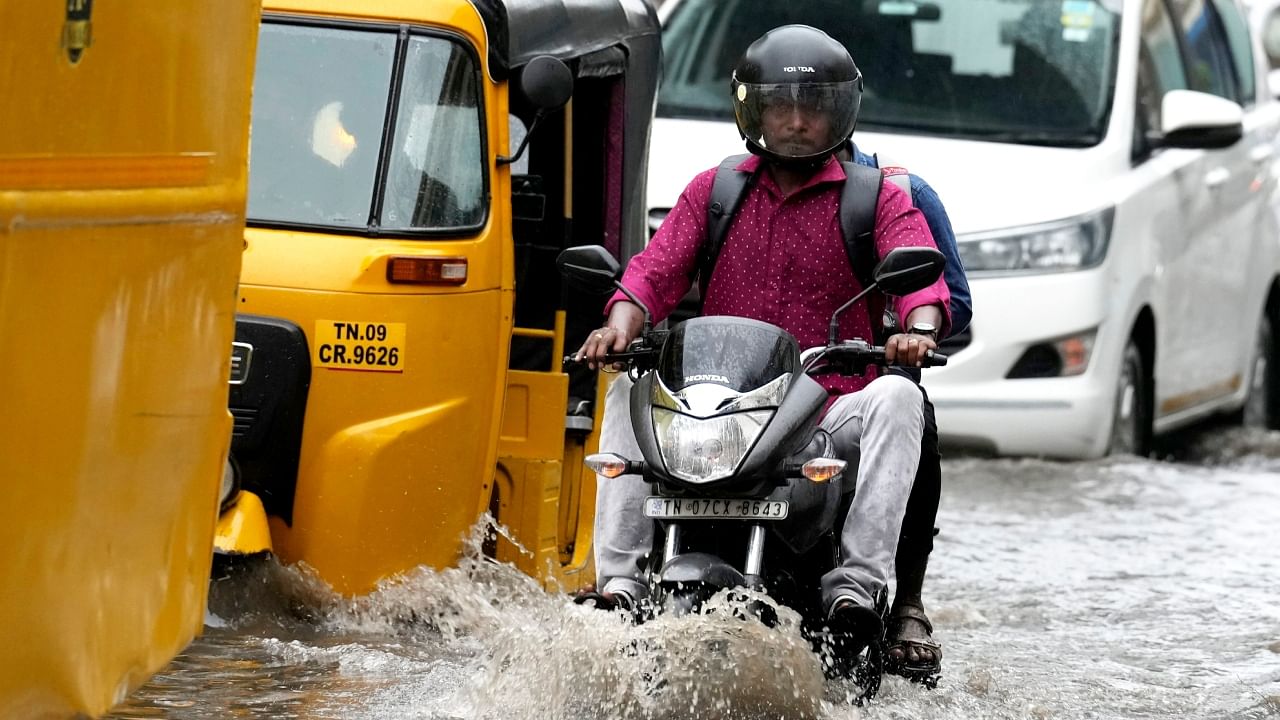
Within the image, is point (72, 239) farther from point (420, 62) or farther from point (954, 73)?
point (954, 73)

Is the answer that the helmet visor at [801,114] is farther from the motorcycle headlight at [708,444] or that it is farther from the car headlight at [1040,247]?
the car headlight at [1040,247]

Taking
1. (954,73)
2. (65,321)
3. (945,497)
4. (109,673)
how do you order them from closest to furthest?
1. (65,321)
2. (109,673)
3. (945,497)
4. (954,73)

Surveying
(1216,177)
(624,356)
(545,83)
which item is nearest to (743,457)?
(624,356)

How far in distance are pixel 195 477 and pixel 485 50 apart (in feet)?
8.99

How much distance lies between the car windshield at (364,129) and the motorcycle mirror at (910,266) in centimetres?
179

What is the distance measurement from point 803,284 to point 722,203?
0.31 meters

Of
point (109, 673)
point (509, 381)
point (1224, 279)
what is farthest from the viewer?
point (1224, 279)

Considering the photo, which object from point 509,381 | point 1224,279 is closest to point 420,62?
point 509,381

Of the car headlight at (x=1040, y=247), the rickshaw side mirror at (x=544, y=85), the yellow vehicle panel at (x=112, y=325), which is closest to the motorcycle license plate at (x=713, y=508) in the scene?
the yellow vehicle panel at (x=112, y=325)

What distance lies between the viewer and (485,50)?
7020mm

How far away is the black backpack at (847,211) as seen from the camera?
5992 mm

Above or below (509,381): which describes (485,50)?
above

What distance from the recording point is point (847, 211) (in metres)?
6.00

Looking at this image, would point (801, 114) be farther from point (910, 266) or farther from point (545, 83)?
point (545, 83)
